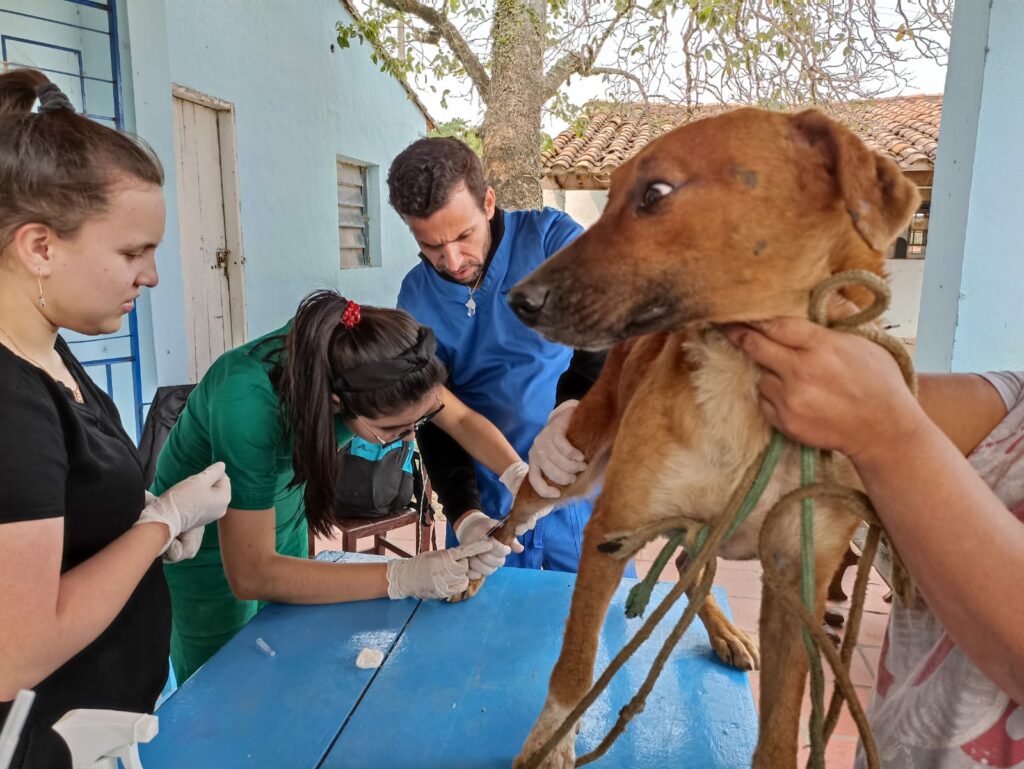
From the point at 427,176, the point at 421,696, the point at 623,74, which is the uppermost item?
the point at 623,74

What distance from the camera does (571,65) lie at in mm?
7785

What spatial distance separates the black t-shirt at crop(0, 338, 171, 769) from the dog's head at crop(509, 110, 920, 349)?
2.99 ft

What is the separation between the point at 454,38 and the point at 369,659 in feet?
23.7

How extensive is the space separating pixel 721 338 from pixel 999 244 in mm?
2869

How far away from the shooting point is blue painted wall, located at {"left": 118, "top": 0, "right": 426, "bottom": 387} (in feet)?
14.6

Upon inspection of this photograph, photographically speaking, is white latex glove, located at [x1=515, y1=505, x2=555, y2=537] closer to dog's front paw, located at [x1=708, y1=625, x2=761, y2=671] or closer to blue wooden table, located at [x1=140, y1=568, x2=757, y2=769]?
blue wooden table, located at [x1=140, y1=568, x2=757, y2=769]

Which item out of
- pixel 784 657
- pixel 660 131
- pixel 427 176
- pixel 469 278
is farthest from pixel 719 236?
pixel 660 131

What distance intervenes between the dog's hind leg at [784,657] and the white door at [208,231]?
494 centimetres

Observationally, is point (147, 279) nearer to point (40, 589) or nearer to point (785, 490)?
point (40, 589)

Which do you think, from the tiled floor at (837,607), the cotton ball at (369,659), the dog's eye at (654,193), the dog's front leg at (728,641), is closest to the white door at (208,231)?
the tiled floor at (837,607)

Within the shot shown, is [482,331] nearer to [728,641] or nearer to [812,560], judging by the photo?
[728,641]

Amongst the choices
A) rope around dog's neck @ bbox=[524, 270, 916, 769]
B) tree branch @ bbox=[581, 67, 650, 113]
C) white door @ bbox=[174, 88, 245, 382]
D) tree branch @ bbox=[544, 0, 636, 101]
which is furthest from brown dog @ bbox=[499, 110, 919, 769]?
tree branch @ bbox=[544, 0, 636, 101]

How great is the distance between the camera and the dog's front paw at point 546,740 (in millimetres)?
1450

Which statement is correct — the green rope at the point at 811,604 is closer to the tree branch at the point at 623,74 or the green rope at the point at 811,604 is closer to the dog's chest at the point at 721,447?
the dog's chest at the point at 721,447
